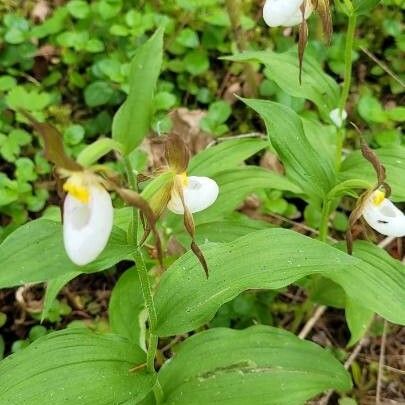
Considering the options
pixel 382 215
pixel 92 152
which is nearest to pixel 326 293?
pixel 382 215

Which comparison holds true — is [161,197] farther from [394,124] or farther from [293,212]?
[394,124]

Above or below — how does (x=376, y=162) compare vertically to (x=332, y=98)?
above

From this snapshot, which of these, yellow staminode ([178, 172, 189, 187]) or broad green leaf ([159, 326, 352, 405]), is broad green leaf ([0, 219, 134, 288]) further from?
broad green leaf ([159, 326, 352, 405])

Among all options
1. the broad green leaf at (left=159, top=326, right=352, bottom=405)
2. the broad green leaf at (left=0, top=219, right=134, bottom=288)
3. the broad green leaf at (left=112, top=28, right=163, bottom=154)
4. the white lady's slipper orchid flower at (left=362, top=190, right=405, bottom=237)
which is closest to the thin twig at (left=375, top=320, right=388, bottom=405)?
the broad green leaf at (left=159, top=326, right=352, bottom=405)

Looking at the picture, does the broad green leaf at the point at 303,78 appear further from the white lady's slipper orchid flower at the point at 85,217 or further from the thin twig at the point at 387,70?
the white lady's slipper orchid flower at the point at 85,217

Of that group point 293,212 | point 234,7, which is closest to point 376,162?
point 293,212

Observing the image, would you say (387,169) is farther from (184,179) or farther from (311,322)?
(184,179)
